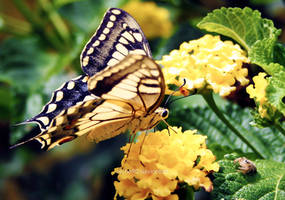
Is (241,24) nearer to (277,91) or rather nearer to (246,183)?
(277,91)

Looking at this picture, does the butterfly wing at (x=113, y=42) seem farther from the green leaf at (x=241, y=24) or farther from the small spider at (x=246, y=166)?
the small spider at (x=246, y=166)

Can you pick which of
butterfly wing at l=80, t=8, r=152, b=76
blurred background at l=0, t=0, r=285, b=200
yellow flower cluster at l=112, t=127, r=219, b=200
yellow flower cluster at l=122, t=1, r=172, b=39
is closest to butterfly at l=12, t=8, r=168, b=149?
butterfly wing at l=80, t=8, r=152, b=76

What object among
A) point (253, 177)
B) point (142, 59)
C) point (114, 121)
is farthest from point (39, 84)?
point (253, 177)

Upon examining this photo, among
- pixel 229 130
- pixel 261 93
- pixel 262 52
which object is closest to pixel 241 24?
pixel 262 52

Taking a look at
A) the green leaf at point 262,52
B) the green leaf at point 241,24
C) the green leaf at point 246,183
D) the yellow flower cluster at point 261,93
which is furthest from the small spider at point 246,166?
the green leaf at point 241,24

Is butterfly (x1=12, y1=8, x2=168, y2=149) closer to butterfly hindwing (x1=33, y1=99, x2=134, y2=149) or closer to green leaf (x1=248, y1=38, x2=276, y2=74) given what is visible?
butterfly hindwing (x1=33, y1=99, x2=134, y2=149)
